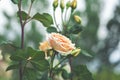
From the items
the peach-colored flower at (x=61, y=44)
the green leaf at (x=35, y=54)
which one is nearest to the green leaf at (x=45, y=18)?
the peach-colored flower at (x=61, y=44)

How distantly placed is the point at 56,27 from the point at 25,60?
1.10 feet

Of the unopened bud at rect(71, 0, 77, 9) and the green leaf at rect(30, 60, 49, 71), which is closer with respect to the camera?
the green leaf at rect(30, 60, 49, 71)

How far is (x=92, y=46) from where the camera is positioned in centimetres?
1244

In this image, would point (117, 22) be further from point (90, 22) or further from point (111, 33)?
point (90, 22)

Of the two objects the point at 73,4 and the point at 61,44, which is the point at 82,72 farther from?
the point at 73,4

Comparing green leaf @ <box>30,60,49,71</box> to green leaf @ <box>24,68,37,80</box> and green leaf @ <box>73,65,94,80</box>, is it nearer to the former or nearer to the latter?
green leaf @ <box>24,68,37,80</box>

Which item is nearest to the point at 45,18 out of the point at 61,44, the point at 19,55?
the point at 61,44

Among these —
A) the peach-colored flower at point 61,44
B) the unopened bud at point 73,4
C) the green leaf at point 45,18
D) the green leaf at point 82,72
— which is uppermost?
the unopened bud at point 73,4

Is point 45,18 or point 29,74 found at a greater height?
point 45,18

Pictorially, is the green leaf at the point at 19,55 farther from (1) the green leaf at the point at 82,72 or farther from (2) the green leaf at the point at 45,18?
(1) the green leaf at the point at 82,72

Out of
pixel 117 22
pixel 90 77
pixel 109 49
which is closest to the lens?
pixel 90 77

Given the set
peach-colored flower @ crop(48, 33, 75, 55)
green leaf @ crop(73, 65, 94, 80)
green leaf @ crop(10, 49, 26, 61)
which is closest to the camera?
green leaf @ crop(10, 49, 26, 61)

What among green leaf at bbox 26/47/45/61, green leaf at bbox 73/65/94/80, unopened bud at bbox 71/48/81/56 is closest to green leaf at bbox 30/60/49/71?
green leaf at bbox 26/47/45/61

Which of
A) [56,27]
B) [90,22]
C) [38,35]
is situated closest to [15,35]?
[38,35]
